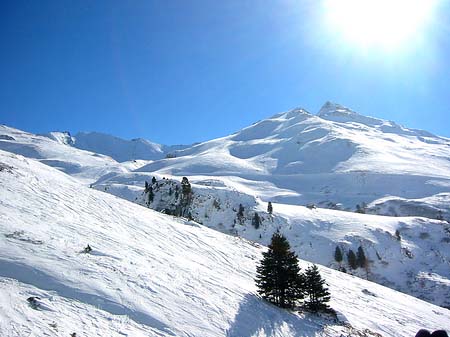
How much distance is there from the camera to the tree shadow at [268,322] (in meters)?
16.9

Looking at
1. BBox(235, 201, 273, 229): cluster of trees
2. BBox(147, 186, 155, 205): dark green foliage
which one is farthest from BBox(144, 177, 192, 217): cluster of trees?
BBox(235, 201, 273, 229): cluster of trees

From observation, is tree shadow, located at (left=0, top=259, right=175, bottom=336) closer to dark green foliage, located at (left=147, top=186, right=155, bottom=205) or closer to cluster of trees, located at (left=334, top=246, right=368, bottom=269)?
cluster of trees, located at (left=334, top=246, right=368, bottom=269)

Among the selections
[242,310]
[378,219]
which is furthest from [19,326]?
[378,219]

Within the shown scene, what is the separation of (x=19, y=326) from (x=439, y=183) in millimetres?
224278

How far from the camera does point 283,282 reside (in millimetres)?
21969

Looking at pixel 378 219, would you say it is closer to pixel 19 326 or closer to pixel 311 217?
pixel 311 217

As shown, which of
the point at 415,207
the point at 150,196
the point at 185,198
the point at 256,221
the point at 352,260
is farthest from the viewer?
the point at 415,207

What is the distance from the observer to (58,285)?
14.2m

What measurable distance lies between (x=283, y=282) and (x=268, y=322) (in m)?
3.74

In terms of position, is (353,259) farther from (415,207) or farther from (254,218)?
(415,207)

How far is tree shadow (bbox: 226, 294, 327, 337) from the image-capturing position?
55.4 ft

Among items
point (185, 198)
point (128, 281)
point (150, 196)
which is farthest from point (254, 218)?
point (128, 281)

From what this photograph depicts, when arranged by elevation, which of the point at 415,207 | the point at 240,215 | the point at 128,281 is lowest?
the point at 128,281

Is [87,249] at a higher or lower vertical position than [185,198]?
lower
